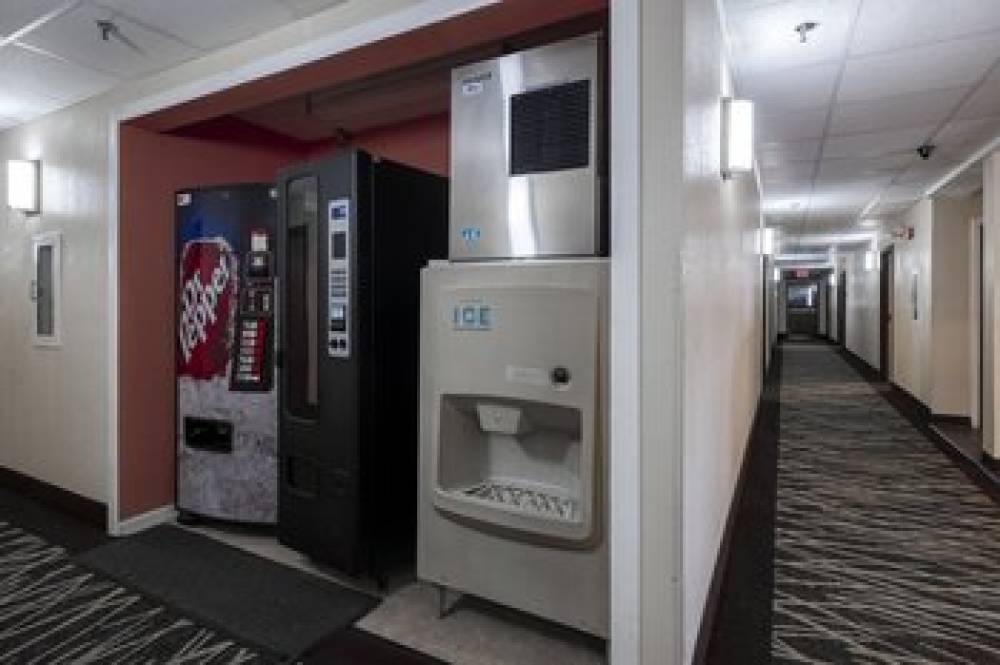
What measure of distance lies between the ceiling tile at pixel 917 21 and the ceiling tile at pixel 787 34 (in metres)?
0.09

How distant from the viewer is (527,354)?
6.21 feet

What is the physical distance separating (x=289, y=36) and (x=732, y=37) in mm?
2096

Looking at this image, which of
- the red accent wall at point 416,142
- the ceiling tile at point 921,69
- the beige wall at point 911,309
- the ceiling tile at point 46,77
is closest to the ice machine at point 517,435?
the red accent wall at point 416,142

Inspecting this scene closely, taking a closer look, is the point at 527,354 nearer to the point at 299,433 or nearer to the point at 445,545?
the point at 445,545

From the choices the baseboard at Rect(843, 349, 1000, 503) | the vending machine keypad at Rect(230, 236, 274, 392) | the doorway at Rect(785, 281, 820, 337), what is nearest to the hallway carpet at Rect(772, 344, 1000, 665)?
the baseboard at Rect(843, 349, 1000, 503)

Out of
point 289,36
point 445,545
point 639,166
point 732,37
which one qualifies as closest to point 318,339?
point 445,545

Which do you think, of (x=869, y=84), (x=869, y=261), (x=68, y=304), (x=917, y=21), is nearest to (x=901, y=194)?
(x=869, y=84)

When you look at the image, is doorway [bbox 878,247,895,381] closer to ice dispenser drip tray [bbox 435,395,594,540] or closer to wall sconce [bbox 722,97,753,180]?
wall sconce [bbox 722,97,753,180]

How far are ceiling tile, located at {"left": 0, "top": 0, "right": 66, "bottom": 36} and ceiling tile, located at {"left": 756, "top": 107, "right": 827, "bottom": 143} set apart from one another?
158 inches

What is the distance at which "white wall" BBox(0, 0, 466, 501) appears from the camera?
10.5ft

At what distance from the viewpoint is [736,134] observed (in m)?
2.64

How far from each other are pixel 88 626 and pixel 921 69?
4811 millimetres

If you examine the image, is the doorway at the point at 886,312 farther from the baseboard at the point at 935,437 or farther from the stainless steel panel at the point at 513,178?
the stainless steel panel at the point at 513,178

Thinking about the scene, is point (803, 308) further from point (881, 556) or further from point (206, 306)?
point (206, 306)
